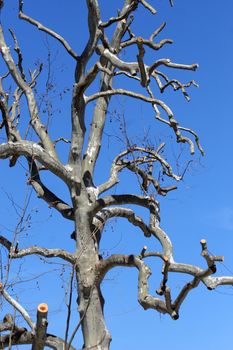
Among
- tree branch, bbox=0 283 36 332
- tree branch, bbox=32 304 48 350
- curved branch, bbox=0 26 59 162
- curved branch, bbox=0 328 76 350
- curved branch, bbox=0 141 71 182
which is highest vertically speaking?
curved branch, bbox=0 26 59 162

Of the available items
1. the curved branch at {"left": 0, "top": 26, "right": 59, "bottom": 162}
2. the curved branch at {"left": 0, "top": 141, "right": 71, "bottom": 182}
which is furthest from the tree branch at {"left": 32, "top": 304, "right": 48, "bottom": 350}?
the curved branch at {"left": 0, "top": 26, "right": 59, "bottom": 162}

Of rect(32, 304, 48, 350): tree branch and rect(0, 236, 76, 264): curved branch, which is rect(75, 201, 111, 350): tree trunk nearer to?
rect(0, 236, 76, 264): curved branch

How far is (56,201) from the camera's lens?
352 inches

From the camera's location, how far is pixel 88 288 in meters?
8.06

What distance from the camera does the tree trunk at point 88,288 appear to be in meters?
7.83

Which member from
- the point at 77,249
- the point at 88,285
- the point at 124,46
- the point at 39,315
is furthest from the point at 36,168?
the point at 39,315

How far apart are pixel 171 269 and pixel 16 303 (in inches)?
97.8

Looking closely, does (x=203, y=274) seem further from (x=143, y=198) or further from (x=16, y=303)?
(x=143, y=198)

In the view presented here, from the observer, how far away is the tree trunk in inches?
308

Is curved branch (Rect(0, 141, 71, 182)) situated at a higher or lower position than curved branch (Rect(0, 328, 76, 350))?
higher

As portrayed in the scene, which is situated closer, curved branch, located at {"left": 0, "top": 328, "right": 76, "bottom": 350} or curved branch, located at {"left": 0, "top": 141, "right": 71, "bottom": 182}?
curved branch, located at {"left": 0, "top": 328, "right": 76, "bottom": 350}

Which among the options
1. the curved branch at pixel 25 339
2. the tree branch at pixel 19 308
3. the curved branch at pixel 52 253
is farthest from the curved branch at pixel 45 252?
the tree branch at pixel 19 308

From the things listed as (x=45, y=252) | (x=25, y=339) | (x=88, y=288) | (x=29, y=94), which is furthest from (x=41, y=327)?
(x=29, y=94)

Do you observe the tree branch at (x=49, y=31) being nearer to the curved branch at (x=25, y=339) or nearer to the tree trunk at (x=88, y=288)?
the tree trunk at (x=88, y=288)
